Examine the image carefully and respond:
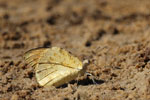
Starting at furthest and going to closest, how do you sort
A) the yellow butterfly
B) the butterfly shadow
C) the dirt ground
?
the butterfly shadow → the yellow butterfly → the dirt ground

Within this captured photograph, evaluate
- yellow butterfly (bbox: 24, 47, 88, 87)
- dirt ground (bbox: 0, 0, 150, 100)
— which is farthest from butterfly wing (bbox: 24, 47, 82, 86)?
dirt ground (bbox: 0, 0, 150, 100)

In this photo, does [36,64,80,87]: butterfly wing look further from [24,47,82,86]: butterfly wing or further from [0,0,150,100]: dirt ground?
[0,0,150,100]: dirt ground

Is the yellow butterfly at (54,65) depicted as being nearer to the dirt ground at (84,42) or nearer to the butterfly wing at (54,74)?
the butterfly wing at (54,74)

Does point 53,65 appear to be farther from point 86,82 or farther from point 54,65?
point 86,82

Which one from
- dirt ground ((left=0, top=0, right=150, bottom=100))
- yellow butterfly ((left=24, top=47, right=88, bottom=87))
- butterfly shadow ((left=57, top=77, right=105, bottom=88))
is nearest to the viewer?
dirt ground ((left=0, top=0, right=150, bottom=100))

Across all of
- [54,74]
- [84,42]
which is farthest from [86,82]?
[84,42]

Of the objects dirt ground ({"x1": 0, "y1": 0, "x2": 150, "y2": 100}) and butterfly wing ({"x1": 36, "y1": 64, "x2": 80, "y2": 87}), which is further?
butterfly wing ({"x1": 36, "y1": 64, "x2": 80, "y2": 87})

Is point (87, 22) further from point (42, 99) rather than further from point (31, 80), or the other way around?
point (42, 99)

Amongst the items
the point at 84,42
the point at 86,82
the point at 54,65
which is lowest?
the point at 86,82

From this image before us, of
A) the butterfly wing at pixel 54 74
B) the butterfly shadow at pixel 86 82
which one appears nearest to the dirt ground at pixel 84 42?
the butterfly shadow at pixel 86 82
